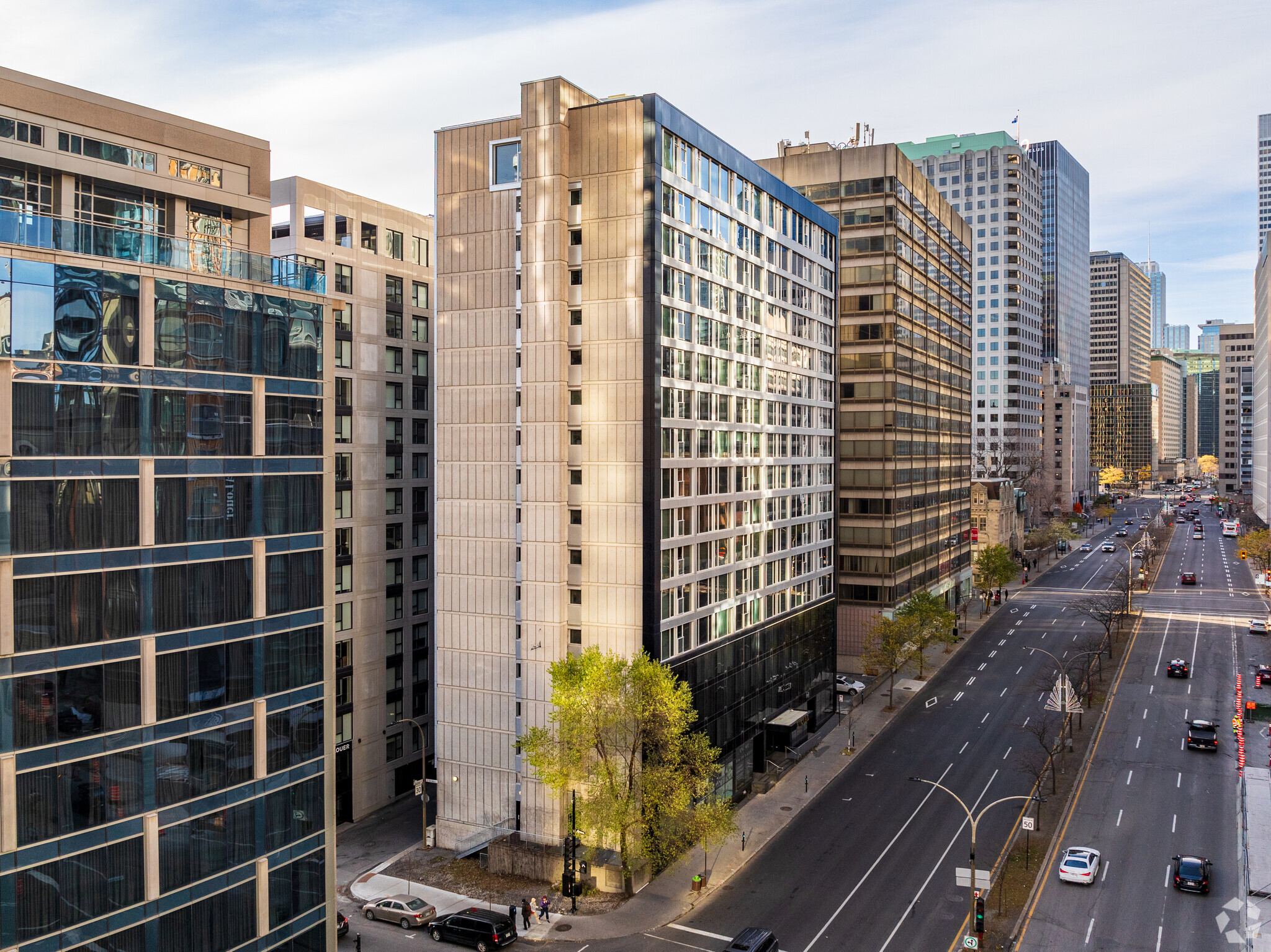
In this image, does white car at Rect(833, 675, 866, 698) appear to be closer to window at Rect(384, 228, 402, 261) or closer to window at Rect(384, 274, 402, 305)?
window at Rect(384, 274, 402, 305)

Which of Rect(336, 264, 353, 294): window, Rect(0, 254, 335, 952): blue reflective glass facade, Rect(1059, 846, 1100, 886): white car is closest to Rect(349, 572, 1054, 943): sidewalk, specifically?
Rect(0, 254, 335, 952): blue reflective glass facade

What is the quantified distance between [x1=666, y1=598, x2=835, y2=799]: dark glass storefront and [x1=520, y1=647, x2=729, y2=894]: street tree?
18.8 feet

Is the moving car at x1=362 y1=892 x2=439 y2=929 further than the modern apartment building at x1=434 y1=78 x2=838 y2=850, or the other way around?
the modern apartment building at x1=434 y1=78 x2=838 y2=850

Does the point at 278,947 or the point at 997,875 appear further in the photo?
the point at 997,875

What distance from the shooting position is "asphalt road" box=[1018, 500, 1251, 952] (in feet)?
142

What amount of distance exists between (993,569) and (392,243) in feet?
275

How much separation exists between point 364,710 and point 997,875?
1576 inches

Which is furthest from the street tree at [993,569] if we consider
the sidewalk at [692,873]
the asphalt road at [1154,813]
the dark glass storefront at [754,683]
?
the sidewalk at [692,873]

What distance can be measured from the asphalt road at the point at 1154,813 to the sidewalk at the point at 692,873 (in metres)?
15.2

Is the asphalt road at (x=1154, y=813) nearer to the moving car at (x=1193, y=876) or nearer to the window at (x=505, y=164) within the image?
the moving car at (x=1193, y=876)

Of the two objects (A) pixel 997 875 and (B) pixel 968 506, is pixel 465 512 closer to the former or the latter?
(A) pixel 997 875

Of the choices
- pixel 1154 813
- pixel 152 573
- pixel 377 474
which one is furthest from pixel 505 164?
pixel 1154 813

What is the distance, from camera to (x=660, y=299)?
52094 millimetres

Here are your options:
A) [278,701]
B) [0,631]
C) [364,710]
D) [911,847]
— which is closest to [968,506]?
[911,847]
